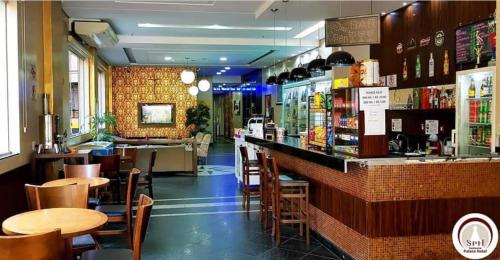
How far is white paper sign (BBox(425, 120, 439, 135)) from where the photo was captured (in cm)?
649

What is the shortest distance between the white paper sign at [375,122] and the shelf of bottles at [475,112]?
172 cm

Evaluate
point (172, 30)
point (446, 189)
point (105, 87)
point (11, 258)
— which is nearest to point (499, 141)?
point (446, 189)

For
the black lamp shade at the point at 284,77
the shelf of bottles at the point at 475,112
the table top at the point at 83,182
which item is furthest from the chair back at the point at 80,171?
Answer: the black lamp shade at the point at 284,77

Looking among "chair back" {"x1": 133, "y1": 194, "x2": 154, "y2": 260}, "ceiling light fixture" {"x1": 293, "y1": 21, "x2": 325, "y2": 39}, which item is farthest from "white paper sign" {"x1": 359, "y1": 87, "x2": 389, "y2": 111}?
"ceiling light fixture" {"x1": 293, "y1": 21, "x2": 325, "y2": 39}

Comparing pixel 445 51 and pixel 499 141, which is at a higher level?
pixel 445 51

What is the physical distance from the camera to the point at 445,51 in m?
6.23

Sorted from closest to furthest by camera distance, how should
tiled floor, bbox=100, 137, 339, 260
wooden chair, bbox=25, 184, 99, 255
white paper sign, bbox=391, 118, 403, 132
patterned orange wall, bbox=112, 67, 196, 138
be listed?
wooden chair, bbox=25, 184, 99, 255 < tiled floor, bbox=100, 137, 339, 260 < white paper sign, bbox=391, 118, 403, 132 < patterned orange wall, bbox=112, 67, 196, 138

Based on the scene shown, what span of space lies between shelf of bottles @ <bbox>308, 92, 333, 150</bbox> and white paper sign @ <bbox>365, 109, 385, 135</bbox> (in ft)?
1.95

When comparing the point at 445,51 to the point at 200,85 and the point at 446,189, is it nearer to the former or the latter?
the point at 446,189

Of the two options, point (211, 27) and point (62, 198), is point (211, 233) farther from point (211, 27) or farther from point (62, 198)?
point (211, 27)

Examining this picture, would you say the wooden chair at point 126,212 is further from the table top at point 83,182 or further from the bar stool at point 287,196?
the bar stool at point 287,196

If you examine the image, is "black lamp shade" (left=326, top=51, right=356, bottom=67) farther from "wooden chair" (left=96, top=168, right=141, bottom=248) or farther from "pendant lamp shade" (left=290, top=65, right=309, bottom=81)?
"wooden chair" (left=96, top=168, right=141, bottom=248)

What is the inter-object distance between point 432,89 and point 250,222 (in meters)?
3.10

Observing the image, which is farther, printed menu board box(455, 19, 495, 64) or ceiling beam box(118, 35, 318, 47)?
ceiling beam box(118, 35, 318, 47)
